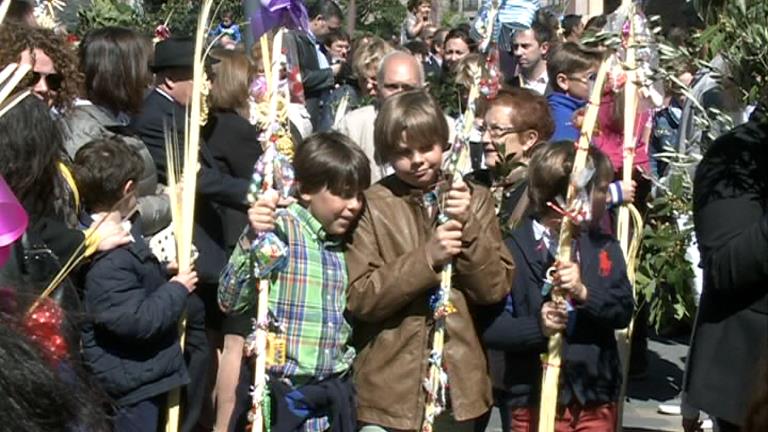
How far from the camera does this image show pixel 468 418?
462 cm

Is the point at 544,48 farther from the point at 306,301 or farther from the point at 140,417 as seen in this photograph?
the point at 140,417

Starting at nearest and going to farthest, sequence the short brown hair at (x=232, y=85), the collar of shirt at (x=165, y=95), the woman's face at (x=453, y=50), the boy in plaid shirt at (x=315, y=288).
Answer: the boy in plaid shirt at (x=315, y=288)
the collar of shirt at (x=165, y=95)
the short brown hair at (x=232, y=85)
the woman's face at (x=453, y=50)

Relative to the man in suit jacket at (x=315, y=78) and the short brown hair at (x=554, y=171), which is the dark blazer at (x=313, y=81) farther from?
the short brown hair at (x=554, y=171)

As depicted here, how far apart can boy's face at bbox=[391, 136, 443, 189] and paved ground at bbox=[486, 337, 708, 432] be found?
2526mm

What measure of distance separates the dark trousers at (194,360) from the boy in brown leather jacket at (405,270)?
2.86 ft

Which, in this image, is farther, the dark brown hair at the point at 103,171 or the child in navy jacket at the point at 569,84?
the child in navy jacket at the point at 569,84

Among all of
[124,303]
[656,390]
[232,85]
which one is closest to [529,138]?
[232,85]

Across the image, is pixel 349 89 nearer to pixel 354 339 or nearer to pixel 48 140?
pixel 354 339

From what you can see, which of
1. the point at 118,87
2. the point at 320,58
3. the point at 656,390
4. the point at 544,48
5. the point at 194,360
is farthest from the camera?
the point at 320,58

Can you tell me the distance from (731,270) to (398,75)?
3057mm

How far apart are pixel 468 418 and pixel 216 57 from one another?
235 centimetres

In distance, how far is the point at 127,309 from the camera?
4469 millimetres

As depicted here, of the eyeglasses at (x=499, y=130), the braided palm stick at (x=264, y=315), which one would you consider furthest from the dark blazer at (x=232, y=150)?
the braided palm stick at (x=264, y=315)

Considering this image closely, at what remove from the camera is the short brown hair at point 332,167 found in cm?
452
